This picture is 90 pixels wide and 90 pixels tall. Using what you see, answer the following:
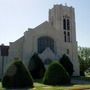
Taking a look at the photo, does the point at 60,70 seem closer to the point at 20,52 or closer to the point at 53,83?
→ the point at 53,83

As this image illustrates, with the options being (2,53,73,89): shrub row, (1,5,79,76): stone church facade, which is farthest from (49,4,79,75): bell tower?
(2,53,73,89): shrub row

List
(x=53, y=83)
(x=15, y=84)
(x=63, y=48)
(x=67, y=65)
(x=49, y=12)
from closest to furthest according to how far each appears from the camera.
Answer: (x=15, y=84) → (x=53, y=83) → (x=67, y=65) → (x=63, y=48) → (x=49, y=12)

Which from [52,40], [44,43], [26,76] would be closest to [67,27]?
[52,40]

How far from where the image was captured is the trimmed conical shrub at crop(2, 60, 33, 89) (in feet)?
77.0

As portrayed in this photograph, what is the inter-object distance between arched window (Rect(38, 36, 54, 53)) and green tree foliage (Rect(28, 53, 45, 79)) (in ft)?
15.8

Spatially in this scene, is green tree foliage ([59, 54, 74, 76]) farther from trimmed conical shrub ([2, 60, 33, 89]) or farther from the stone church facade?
trimmed conical shrub ([2, 60, 33, 89])

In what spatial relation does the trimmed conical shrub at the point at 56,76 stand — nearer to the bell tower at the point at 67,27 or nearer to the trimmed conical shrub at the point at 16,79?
the trimmed conical shrub at the point at 16,79

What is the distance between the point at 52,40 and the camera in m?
48.2

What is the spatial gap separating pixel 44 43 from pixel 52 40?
2.26 meters

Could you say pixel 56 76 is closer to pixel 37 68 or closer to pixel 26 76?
pixel 26 76

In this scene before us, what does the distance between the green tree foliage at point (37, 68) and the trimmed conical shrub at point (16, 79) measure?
56.5ft

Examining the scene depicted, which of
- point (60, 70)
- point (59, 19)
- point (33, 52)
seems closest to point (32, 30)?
point (33, 52)

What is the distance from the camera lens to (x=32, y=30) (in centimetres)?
4584

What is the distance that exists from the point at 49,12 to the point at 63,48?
11160mm
